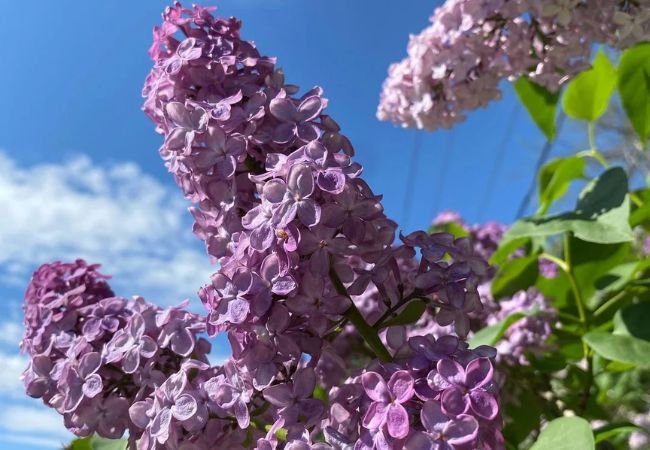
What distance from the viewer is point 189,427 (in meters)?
0.55

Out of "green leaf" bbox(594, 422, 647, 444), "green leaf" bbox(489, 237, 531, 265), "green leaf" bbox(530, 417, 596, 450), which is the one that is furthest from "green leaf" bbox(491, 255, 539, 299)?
"green leaf" bbox(530, 417, 596, 450)

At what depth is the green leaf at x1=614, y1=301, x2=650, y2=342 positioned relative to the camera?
0.95 metres

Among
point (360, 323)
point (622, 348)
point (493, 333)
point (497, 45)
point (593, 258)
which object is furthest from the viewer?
point (593, 258)

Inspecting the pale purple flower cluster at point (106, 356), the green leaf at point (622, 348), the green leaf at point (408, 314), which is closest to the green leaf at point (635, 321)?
the green leaf at point (622, 348)

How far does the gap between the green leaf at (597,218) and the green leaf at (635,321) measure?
0.11 meters

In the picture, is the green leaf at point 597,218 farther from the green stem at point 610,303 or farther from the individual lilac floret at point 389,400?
the individual lilac floret at point 389,400

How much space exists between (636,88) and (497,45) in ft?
0.84

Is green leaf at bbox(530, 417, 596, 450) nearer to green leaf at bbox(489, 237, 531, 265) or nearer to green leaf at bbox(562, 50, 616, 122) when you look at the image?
green leaf at bbox(489, 237, 531, 265)

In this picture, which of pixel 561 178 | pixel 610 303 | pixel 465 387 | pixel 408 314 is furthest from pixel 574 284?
pixel 465 387

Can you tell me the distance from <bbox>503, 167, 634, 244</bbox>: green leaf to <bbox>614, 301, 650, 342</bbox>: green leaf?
0.11m

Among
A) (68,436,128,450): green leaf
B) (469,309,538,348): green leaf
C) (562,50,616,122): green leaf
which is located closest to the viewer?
(68,436,128,450): green leaf

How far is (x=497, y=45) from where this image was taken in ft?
3.71

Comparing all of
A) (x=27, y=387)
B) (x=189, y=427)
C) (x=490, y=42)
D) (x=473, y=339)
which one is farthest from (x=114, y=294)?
(x=490, y=42)

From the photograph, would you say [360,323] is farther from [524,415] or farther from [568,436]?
[524,415]
